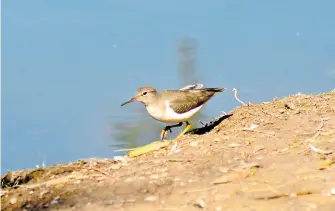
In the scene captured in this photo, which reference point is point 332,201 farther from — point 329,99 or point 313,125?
point 329,99

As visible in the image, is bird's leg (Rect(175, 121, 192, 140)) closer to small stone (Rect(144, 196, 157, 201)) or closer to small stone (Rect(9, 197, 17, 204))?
small stone (Rect(144, 196, 157, 201))

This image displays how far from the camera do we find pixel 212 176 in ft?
22.5

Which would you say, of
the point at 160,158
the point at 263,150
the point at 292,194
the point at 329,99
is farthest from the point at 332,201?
the point at 329,99

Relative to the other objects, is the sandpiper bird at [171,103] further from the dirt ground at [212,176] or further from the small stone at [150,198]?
the small stone at [150,198]

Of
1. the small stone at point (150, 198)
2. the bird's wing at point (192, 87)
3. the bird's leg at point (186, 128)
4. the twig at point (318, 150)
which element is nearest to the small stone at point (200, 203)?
the small stone at point (150, 198)

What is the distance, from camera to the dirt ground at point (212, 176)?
250 inches

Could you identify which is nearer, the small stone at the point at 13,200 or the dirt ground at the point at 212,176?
the dirt ground at the point at 212,176

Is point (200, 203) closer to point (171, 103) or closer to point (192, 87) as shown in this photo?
point (171, 103)

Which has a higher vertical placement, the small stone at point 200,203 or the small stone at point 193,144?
the small stone at point 193,144

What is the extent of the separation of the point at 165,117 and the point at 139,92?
19.5 inches

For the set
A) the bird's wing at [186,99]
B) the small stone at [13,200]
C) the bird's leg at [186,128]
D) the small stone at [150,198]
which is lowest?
the small stone at [13,200]

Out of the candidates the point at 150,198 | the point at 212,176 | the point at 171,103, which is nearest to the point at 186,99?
the point at 171,103

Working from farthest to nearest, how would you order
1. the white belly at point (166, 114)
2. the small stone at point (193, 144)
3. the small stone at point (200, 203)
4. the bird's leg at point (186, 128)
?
the white belly at point (166, 114) → the bird's leg at point (186, 128) → the small stone at point (193, 144) → the small stone at point (200, 203)

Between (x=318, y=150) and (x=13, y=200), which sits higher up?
(x=318, y=150)
